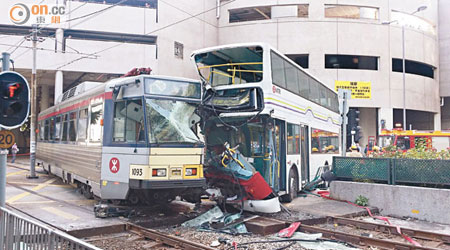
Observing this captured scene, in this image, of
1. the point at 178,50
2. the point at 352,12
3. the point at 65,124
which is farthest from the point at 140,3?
the point at 65,124

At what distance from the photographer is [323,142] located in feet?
53.1

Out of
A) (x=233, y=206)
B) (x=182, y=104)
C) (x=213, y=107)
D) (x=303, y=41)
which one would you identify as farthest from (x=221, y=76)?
(x=303, y=41)

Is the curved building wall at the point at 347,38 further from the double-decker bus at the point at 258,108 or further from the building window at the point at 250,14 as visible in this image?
the double-decker bus at the point at 258,108

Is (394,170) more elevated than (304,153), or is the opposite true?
(304,153)

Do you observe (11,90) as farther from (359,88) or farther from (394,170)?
(359,88)

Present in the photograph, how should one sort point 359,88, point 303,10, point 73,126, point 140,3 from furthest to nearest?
point 303,10 < point 359,88 < point 140,3 < point 73,126

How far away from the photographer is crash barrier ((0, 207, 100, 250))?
399 centimetres

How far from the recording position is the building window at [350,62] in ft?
118

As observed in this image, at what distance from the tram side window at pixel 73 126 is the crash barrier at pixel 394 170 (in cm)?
795

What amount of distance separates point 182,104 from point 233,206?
3.36 metres

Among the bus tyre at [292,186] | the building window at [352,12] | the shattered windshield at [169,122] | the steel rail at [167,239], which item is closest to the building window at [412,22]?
the building window at [352,12]

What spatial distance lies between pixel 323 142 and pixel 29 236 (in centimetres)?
1289

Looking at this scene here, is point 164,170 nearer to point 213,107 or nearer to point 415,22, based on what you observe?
point 213,107

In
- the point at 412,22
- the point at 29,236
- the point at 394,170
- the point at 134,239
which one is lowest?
the point at 134,239
